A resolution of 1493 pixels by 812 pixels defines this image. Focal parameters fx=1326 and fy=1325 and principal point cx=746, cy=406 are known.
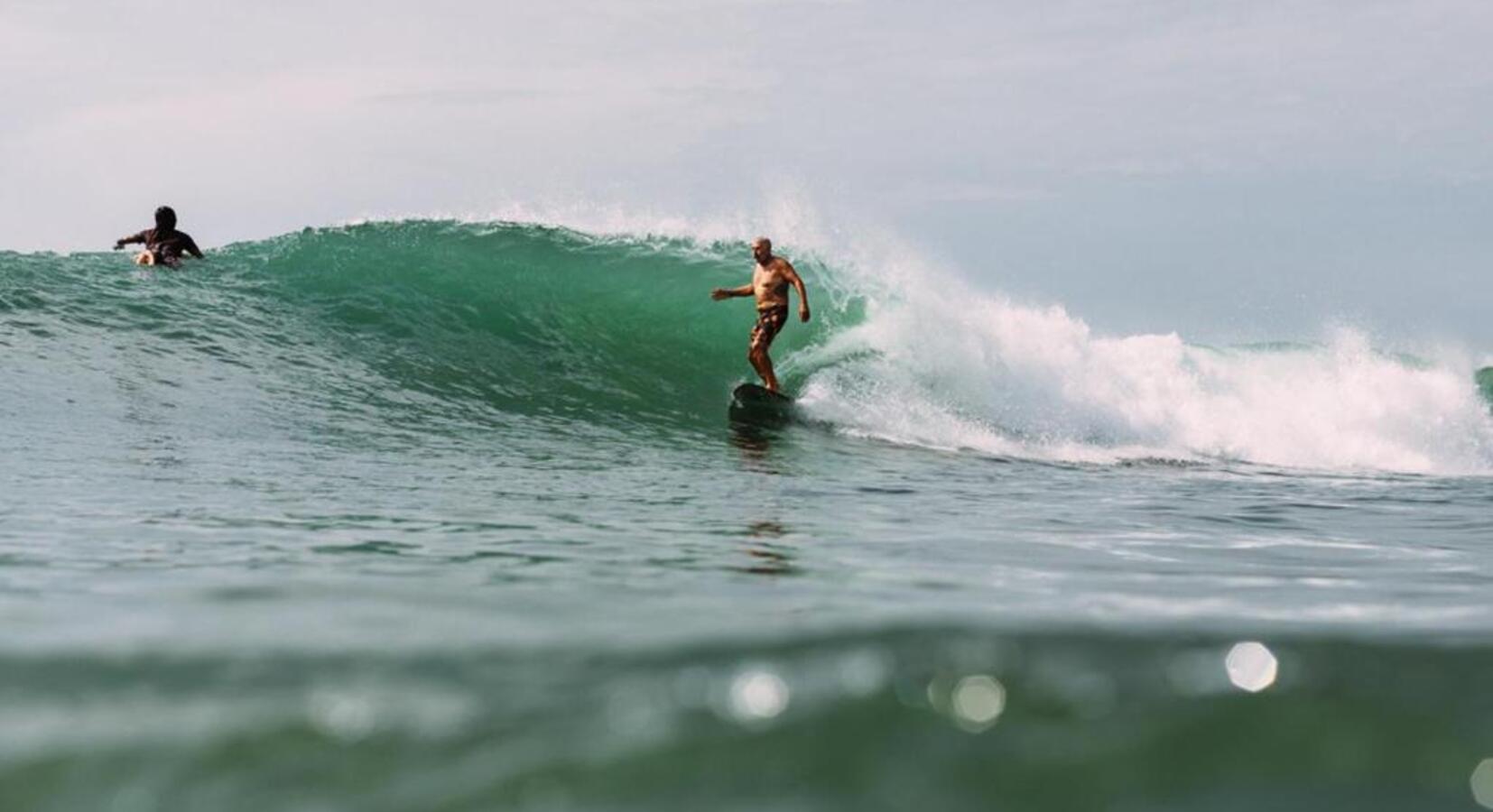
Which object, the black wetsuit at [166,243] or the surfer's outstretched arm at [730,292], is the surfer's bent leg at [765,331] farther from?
the black wetsuit at [166,243]

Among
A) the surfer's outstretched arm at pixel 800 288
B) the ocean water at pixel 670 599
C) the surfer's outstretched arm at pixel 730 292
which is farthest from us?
the surfer's outstretched arm at pixel 730 292

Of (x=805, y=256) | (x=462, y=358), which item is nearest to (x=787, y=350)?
(x=805, y=256)

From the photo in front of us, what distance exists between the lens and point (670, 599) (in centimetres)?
365

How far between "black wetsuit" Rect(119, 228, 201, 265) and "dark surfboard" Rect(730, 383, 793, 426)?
8.09 meters

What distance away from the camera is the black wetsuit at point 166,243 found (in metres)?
16.7

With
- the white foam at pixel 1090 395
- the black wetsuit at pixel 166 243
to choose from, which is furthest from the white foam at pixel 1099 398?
the black wetsuit at pixel 166 243

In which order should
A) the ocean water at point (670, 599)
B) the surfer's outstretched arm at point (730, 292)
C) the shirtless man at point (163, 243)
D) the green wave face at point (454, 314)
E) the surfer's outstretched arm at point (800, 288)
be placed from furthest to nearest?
the shirtless man at point (163, 243)
the green wave face at point (454, 314)
the surfer's outstretched arm at point (730, 292)
the surfer's outstretched arm at point (800, 288)
the ocean water at point (670, 599)

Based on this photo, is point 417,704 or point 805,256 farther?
point 805,256

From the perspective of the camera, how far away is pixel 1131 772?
2.09 m

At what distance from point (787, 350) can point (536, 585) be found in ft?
38.9

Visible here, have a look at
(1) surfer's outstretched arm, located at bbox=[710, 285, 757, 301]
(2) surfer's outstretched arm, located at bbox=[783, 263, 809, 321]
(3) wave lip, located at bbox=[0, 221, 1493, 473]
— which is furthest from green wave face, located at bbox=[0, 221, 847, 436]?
(2) surfer's outstretched arm, located at bbox=[783, 263, 809, 321]

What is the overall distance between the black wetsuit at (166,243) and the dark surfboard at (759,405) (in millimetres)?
8092

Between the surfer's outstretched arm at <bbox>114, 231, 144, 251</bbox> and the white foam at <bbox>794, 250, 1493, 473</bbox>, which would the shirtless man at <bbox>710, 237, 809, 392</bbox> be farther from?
the surfer's outstretched arm at <bbox>114, 231, 144, 251</bbox>

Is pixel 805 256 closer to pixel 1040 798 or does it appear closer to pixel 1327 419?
pixel 1327 419
